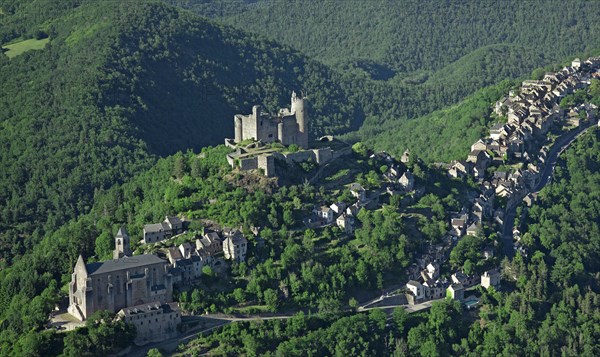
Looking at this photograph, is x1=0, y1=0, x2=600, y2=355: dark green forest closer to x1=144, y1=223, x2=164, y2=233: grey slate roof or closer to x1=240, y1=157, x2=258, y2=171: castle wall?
x1=240, y1=157, x2=258, y2=171: castle wall

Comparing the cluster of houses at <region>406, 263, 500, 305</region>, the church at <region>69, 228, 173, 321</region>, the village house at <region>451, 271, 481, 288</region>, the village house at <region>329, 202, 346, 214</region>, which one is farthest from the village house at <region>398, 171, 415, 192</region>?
the church at <region>69, 228, 173, 321</region>

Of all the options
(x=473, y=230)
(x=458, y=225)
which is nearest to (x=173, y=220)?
(x=458, y=225)

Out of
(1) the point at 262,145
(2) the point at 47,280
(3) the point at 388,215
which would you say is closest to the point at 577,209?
(3) the point at 388,215

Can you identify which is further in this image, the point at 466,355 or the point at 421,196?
the point at 421,196

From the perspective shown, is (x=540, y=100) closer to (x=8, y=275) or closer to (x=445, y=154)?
(x=445, y=154)

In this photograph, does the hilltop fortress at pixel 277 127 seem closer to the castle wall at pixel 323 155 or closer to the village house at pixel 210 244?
the castle wall at pixel 323 155

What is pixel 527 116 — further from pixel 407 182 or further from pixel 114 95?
pixel 114 95
